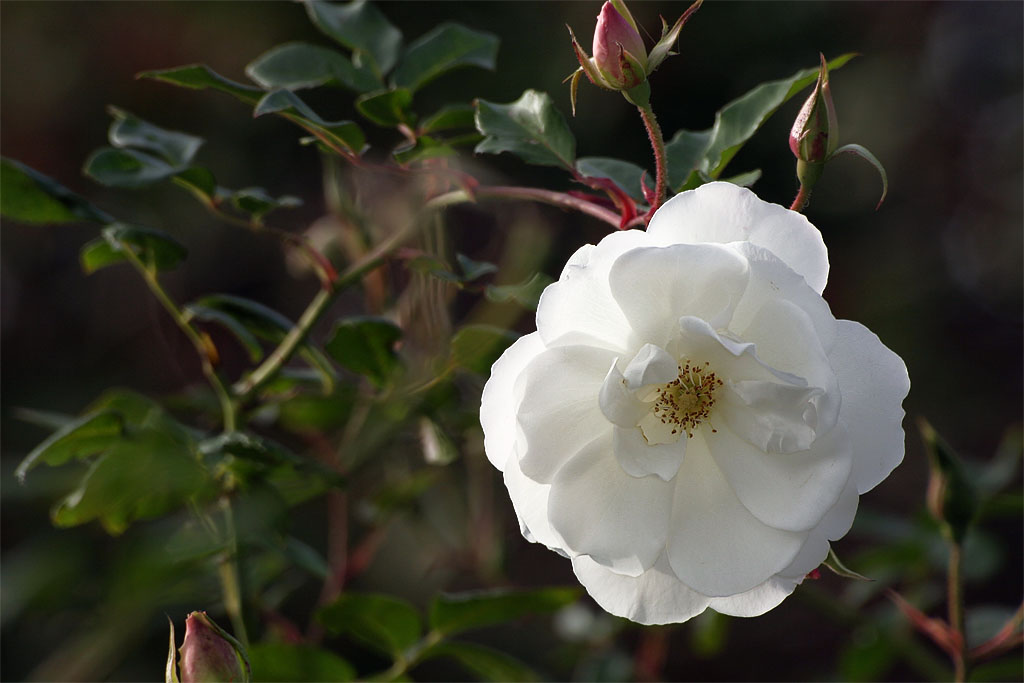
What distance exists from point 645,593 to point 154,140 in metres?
0.42

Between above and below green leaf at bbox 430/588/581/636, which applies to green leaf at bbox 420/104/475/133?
above

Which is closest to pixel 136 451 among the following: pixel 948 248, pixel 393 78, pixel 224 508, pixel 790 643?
pixel 224 508

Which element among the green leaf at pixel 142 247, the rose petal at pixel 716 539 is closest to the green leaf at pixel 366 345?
the green leaf at pixel 142 247

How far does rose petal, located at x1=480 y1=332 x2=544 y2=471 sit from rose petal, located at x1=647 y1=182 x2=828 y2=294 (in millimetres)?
75

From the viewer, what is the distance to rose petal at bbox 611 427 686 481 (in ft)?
1.44

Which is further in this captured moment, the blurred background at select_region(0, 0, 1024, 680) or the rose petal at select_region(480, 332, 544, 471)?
the blurred background at select_region(0, 0, 1024, 680)

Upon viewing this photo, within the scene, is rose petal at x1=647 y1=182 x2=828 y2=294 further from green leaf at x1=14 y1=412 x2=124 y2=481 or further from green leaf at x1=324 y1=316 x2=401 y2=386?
green leaf at x1=14 y1=412 x2=124 y2=481

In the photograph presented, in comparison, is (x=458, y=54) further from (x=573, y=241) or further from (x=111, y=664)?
(x=573, y=241)

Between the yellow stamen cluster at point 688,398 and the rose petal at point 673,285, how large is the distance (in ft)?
0.10

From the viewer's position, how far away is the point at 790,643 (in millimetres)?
1656

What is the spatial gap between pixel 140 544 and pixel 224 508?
141mm

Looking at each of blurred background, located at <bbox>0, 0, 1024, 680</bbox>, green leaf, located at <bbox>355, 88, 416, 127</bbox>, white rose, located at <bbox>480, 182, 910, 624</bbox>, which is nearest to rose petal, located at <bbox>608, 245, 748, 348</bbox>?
white rose, located at <bbox>480, 182, 910, 624</bbox>

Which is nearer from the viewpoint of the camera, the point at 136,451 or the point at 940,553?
the point at 136,451

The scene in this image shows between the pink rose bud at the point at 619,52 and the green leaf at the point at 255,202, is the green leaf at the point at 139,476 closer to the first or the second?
the green leaf at the point at 255,202
